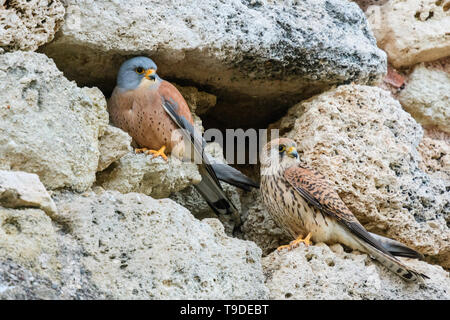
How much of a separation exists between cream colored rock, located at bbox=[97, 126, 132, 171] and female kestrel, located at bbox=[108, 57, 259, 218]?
1.00 feet

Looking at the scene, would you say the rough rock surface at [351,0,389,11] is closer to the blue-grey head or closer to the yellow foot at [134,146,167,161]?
the blue-grey head

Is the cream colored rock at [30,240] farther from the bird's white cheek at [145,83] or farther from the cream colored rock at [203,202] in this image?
the cream colored rock at [203,202]

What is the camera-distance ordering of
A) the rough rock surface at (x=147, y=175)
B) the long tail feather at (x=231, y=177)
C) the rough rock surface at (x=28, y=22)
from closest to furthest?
the rough rock surface at (x=28, y=22)
the rough rock surface at (x=147, y=175)
the long tail feather at (x=231, y=177)

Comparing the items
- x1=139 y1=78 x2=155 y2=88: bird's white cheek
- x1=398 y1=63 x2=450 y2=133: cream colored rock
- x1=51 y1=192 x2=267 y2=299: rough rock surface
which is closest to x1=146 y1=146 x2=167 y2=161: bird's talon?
x1=139 y1=78 x2=155 y2=88: bird's white cheek

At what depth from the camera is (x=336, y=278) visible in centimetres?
312

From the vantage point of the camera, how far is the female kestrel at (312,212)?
133 inches

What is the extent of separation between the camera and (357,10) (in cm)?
420

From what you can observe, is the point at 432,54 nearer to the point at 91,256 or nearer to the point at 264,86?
the point at 264,86

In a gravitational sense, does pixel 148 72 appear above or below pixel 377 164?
above

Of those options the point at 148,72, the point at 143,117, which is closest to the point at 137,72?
the point at 148,72

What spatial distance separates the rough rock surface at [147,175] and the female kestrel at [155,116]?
3.3 inches

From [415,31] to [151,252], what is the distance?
274 cm

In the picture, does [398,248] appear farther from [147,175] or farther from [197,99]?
[197,99]

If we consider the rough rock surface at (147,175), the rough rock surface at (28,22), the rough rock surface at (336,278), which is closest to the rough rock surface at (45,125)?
the rough rock surface at (28,22)
